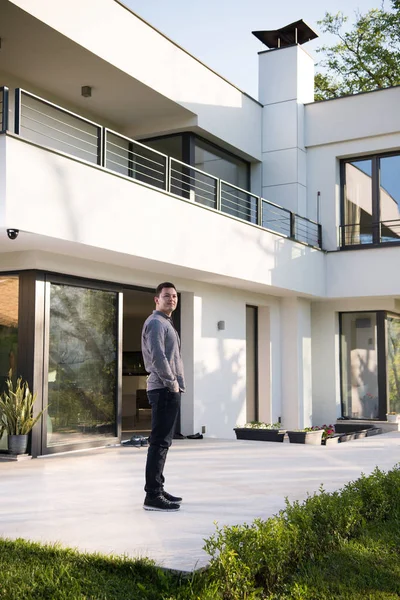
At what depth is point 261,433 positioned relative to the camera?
12305 mm

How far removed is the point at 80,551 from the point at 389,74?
74.6 feet

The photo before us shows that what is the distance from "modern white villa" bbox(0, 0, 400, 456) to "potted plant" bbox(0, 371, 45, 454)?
0.32 meters

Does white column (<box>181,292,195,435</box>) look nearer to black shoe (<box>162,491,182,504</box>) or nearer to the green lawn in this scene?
black shoe (<box>162,491,182,504</box>)

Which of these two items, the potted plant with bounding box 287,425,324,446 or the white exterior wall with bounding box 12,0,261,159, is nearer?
the white exterior wall with bounding box 12,0,261,159

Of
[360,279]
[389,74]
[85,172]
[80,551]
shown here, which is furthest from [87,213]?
[389,74]

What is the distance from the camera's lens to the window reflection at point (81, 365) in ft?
33.3

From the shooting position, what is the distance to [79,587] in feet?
12.9

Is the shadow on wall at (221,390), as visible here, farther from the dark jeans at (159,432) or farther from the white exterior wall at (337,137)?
the dark jeans at (159,432)

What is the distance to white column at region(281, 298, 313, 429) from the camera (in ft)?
51.3

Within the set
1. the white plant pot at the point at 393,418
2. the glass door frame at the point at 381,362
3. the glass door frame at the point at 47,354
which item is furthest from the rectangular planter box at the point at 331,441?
the glass door frame at the point at 47,354

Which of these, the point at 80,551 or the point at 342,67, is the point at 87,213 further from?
the point at 342,67

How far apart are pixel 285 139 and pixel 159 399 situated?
442 inches

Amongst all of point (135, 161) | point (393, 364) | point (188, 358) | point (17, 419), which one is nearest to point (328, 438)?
point (188, 358)

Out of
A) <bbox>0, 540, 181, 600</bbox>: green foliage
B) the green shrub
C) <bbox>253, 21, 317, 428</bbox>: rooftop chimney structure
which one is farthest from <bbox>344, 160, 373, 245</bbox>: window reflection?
<bbox>0, 540, 181, 600</bbox>: green foliage
